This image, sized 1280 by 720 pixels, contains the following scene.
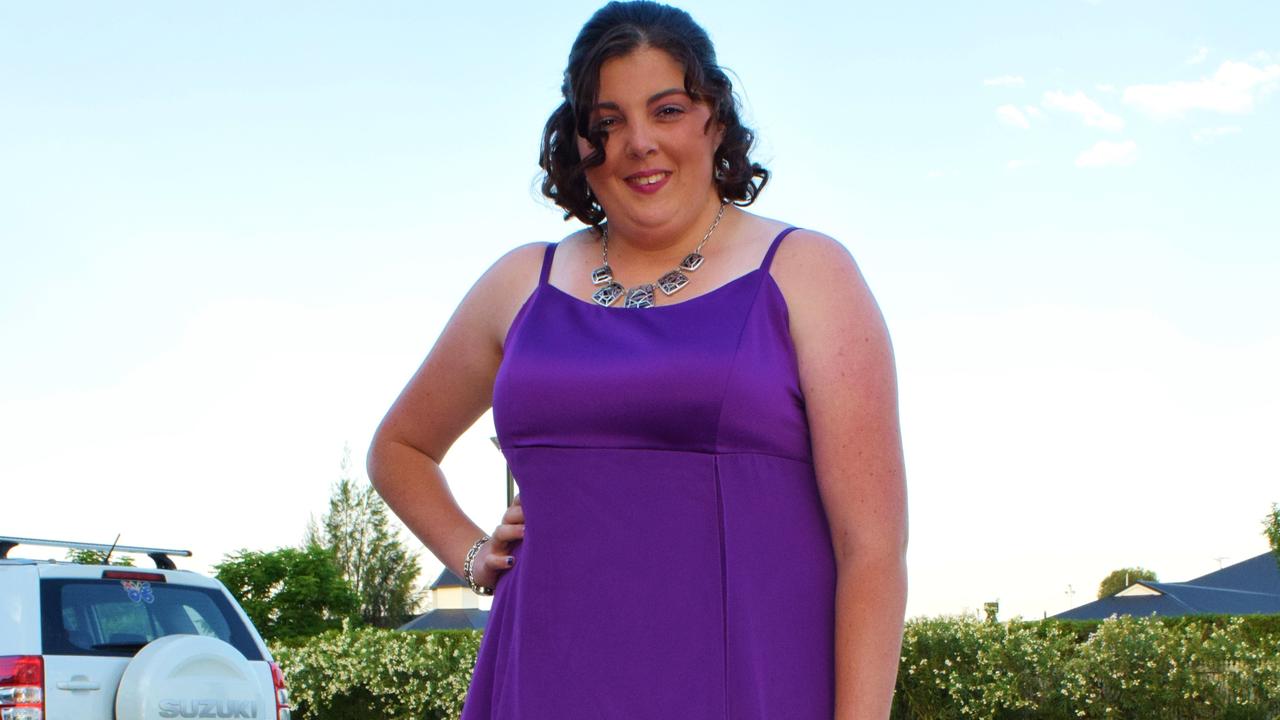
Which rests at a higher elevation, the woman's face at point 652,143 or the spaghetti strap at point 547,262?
the woman's face at point 652,143

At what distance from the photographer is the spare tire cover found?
22.6 ft

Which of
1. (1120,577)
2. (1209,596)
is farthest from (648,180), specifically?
(1120,577)

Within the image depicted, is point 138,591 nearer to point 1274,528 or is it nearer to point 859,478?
point 859,478

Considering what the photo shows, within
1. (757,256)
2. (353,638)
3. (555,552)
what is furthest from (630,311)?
(353,638)

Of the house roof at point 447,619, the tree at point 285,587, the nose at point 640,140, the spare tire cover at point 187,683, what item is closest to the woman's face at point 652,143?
the nose at point 640,140

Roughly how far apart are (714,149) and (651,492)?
22.3 inches

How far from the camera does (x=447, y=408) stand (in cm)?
232

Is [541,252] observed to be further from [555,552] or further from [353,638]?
[353,638]

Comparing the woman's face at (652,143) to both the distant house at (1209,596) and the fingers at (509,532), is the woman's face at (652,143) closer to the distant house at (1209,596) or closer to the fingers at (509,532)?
the fingers at (509,532)

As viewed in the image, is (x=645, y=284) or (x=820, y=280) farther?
(x=645, y=284)

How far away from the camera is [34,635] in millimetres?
6840

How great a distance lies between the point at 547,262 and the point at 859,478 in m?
0.66

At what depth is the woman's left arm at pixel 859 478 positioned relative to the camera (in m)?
1.72

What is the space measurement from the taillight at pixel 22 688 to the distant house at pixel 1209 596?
37.8m
